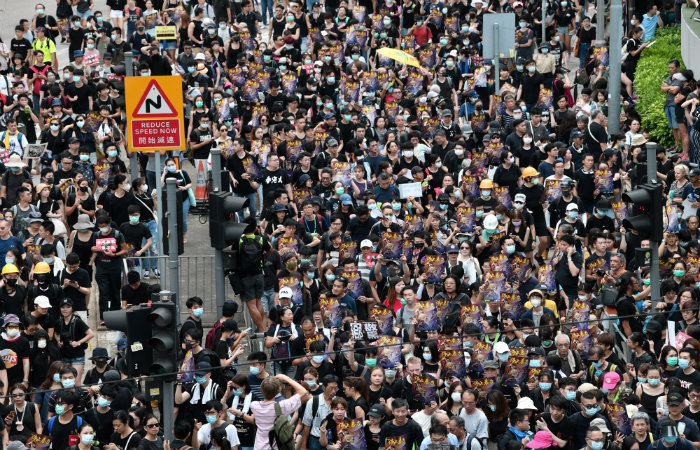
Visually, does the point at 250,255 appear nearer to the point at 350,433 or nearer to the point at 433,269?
the point at 433,269

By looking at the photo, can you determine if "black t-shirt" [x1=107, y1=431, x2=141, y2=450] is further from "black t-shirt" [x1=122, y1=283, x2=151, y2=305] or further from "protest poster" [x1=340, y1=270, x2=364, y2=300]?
"protest poster" [x1=340, y1=270, x2=364, y2=300]

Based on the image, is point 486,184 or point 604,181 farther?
point 604,181

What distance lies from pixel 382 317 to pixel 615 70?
374 inches

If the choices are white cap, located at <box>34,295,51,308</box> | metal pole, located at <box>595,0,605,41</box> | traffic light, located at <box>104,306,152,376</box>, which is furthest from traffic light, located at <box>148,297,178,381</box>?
metal pole, located at <box>595,0,605,41</box>

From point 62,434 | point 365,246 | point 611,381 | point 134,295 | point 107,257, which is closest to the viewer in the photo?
point 62,434

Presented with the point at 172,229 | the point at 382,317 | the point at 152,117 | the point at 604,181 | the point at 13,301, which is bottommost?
the point at 382,317

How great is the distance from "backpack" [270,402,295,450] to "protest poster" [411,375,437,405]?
1636 mm

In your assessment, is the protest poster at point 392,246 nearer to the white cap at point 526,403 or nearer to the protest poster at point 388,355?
the protest poster at point 388,355

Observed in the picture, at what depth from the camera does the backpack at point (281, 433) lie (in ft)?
54.9

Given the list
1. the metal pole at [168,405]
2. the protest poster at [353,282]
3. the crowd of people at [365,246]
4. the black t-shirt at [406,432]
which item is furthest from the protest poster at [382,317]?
the metal pole at [168,405]

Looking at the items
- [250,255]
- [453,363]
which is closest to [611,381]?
[453,363]

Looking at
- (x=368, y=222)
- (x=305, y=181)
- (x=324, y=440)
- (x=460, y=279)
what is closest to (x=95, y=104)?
(x=305, y=181)

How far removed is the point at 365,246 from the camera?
21.2 meters

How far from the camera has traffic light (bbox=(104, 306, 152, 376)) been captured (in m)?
13.6
